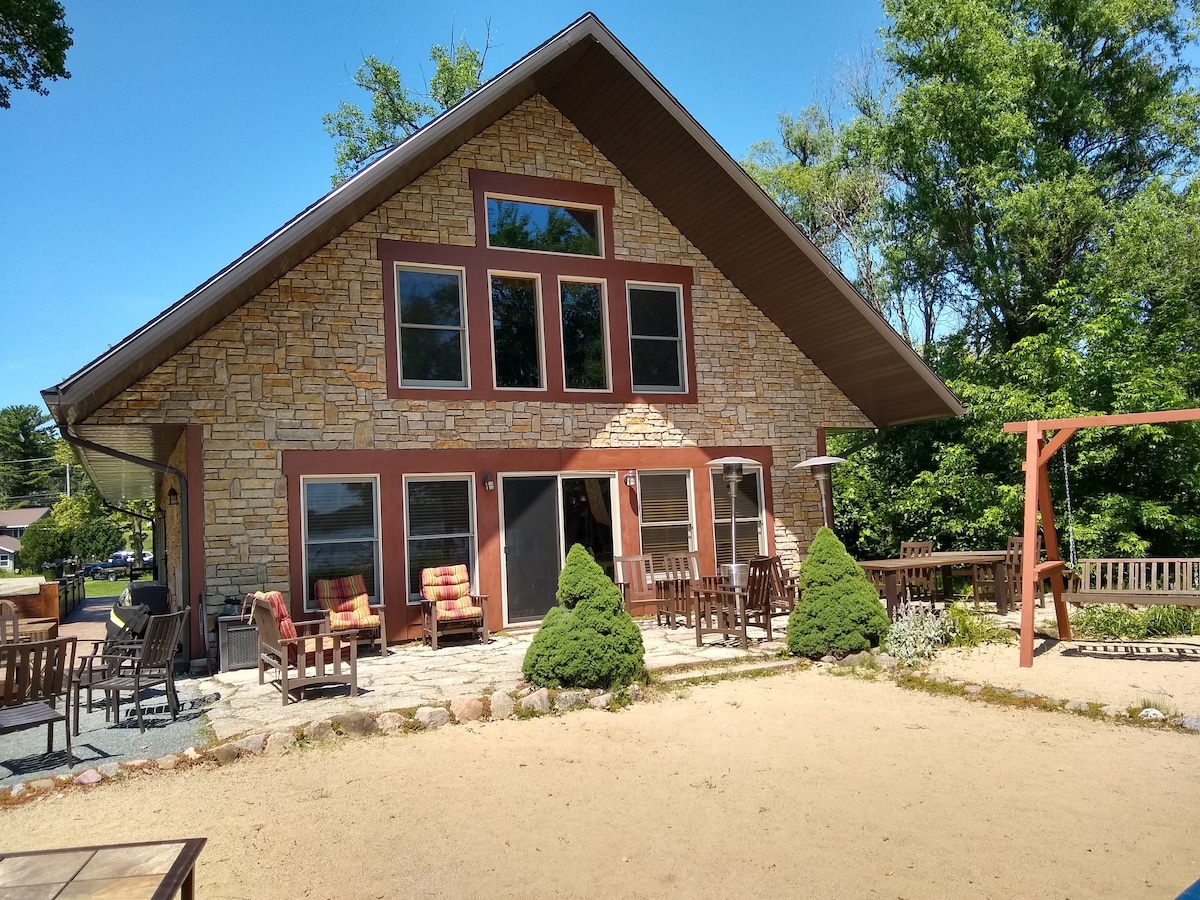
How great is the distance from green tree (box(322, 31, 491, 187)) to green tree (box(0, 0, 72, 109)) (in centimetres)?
1207

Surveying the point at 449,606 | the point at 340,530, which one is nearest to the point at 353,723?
the point at 449,606

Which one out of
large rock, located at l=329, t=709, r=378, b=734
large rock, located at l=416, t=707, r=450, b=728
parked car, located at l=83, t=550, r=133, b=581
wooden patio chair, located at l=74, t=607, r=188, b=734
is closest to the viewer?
large rock, located at l=329, t=709, r=378, b=734

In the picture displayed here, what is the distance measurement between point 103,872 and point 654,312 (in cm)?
1087

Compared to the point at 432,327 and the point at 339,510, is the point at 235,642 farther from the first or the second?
the point at 432,327

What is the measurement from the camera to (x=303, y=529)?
398 inches

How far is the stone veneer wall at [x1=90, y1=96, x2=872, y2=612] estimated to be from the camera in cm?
977

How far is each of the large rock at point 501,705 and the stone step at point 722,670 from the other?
1424 millimetres

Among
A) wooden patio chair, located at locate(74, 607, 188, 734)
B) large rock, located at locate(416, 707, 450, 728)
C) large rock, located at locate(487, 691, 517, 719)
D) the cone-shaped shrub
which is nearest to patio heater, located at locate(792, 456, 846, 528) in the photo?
the cone-shaped shrub

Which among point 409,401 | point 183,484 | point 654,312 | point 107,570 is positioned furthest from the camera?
point 107,570

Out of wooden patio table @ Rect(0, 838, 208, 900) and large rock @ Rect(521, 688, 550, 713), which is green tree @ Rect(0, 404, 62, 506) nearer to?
large rock @ Rect(521, 688, 550, 713)

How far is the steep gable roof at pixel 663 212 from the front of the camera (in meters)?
9.23

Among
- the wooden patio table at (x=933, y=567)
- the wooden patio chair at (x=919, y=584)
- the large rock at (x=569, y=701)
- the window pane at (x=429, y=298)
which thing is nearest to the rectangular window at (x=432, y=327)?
the window pane at (x=429, y=298)

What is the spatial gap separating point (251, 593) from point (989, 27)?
51.7 ft

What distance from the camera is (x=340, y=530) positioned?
10.4 m
